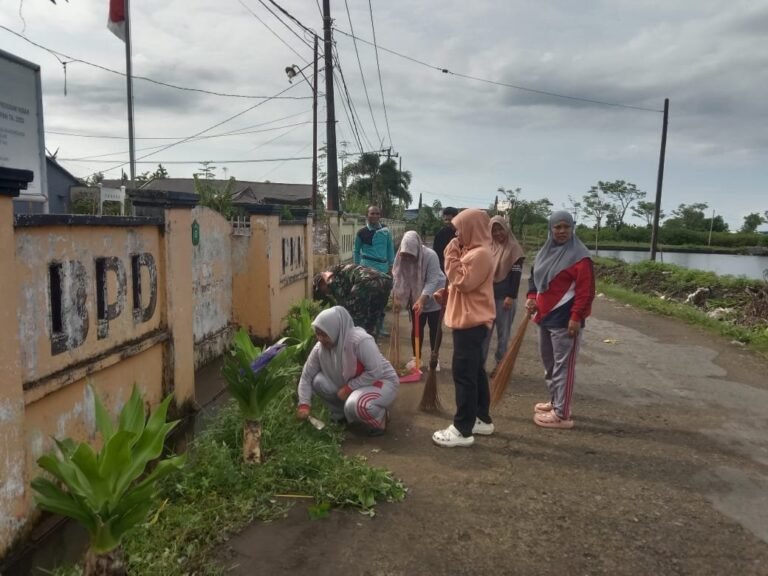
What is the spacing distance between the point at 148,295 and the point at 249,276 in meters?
2.85

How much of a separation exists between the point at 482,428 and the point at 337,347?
46.9 inches

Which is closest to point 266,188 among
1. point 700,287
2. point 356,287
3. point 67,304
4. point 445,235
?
point 700,287

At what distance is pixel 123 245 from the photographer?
3.72 m

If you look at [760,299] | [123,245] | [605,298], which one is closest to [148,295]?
[123,245]

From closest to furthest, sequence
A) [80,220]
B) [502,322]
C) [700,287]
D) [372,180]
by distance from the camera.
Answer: [80,220], [502,322], [700,287], [372,180]

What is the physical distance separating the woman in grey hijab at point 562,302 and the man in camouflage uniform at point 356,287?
1.99 metres

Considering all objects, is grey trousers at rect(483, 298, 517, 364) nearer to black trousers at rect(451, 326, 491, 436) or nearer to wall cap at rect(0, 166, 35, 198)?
black trousers at rect(451, 326, 491, 436)

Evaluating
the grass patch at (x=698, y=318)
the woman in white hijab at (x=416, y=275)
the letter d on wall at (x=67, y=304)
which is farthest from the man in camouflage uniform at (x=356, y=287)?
the grass patch at (x=698, y=318)

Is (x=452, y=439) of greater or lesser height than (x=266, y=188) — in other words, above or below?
below

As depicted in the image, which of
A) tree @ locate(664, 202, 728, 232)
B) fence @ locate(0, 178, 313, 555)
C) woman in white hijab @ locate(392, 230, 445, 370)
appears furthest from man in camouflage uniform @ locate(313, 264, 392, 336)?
tree @ locate(664, 202, 728, 232)

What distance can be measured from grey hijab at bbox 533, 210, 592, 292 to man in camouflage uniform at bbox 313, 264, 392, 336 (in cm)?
198

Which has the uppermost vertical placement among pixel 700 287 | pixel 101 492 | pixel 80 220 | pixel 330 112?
pixel 330 112

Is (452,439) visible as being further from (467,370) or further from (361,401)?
(361,401)

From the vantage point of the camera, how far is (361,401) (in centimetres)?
413
